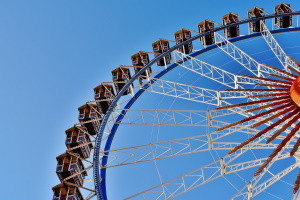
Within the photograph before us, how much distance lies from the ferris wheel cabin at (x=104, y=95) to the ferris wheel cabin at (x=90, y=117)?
0.42 metres

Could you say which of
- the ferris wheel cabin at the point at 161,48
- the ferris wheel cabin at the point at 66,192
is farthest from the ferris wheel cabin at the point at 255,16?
the ferris wheel cabin at the point at 66,192

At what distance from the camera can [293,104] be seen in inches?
651

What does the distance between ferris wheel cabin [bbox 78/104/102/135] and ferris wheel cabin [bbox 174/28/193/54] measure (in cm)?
860

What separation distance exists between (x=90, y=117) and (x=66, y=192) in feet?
20.1

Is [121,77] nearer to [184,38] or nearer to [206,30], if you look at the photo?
[184,38]

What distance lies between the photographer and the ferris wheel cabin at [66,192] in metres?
20.5

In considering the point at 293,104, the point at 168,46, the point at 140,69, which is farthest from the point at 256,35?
the point at 293,104

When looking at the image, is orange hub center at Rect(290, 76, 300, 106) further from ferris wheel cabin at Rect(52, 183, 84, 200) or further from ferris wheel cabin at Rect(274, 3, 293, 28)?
ferris wheel cabin at Rect(274, 3, 293, 28)

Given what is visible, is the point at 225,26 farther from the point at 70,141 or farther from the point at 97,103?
the point at 70,141

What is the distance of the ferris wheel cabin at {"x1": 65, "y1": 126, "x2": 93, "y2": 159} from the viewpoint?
936 inches

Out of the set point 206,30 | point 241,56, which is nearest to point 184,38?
point 206,30

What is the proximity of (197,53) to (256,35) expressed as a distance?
5.26 metres

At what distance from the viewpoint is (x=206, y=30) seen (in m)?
31.2

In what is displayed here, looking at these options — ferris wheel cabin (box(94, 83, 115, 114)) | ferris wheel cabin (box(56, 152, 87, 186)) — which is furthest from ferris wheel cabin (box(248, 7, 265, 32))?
ferris wheel cabin (box(56, 152, 87, 186))
